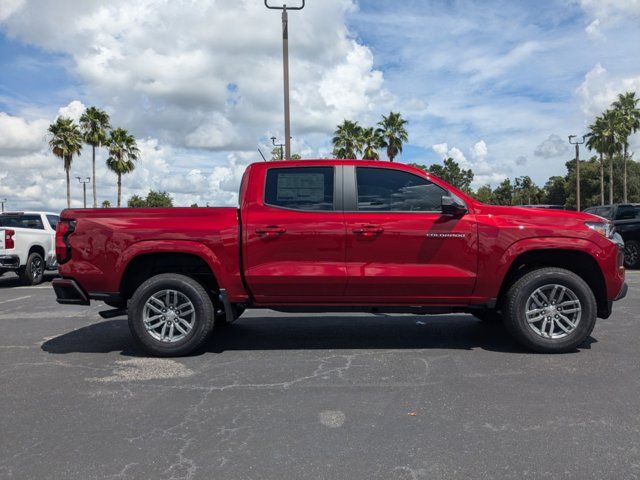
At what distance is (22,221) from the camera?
42.7ft

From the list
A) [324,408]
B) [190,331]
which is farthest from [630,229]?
[324,408]

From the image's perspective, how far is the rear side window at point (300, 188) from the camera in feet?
17.2

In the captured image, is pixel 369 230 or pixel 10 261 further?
pixel 10 261

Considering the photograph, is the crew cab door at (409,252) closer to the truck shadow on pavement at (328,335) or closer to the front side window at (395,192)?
the front side window at (395,192)

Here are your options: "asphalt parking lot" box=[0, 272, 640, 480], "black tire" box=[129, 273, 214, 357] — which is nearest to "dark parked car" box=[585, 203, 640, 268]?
"asphalt parking lot" box=[0, 272, 640, 480]

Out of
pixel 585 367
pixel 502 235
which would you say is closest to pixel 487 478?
pixel 585 367

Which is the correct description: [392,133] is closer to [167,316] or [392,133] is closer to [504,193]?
[167,316]

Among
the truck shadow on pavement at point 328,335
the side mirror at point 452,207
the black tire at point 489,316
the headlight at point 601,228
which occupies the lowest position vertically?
the truck shadow on pavement at point 328,335

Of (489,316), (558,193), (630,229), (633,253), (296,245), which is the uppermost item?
(558,193)

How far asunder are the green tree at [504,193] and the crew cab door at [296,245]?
117652 millimetres

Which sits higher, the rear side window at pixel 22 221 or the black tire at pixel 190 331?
the rear side window at pixel 22 221

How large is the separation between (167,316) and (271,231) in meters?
1.35

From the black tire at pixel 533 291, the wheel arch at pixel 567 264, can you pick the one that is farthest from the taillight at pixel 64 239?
the black tire at pixel 533 291

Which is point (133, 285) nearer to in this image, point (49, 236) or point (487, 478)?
point (487, 478)
